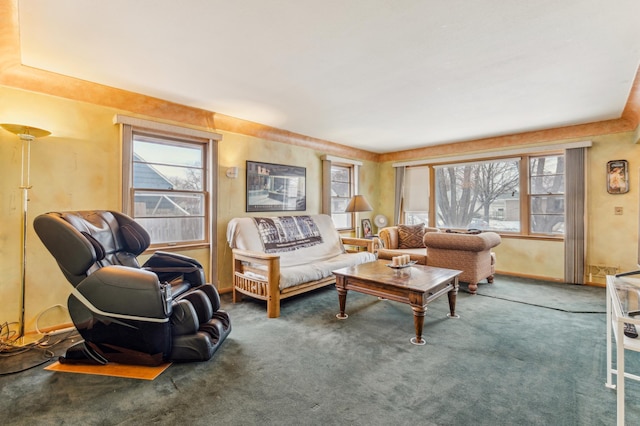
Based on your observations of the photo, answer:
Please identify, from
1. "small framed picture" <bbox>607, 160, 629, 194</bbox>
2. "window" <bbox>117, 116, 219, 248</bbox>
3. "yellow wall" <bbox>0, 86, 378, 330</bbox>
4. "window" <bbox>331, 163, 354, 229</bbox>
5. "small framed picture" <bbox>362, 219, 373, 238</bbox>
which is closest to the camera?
"yellow wall" <bbox>0, 86, 378, 330</bbox>

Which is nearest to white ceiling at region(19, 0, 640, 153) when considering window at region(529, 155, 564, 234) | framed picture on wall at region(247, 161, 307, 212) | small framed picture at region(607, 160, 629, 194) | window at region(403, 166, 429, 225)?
small framed picture at region(607, 160, 629, 194)

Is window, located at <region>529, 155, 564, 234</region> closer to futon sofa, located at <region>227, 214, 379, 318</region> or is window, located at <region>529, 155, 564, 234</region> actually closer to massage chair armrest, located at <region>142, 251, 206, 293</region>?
futon sofa, located at <region>227, 214, 379, 318</region>

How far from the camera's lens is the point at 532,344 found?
2.44 meters

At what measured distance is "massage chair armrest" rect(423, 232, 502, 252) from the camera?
3793 millimetres

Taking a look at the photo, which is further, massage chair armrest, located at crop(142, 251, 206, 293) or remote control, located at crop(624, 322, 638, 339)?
massage chair armrest, located at crop(142, 251, 206, 293)

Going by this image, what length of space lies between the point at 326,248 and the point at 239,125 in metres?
2.19

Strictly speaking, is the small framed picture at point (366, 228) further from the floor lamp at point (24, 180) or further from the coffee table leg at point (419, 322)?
the floor lamp at point (24, 180)

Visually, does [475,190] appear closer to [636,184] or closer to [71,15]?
[636,184]

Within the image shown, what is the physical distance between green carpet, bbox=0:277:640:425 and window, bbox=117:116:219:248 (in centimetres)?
154

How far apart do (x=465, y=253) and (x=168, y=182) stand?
3935 millimetres

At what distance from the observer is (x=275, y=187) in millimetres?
4609

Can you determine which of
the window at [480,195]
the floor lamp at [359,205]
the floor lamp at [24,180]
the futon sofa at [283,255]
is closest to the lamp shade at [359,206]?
the floor lamp at [359,205]

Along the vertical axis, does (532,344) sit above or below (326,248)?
below

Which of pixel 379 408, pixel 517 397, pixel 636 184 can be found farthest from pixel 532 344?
pixel 636 184
